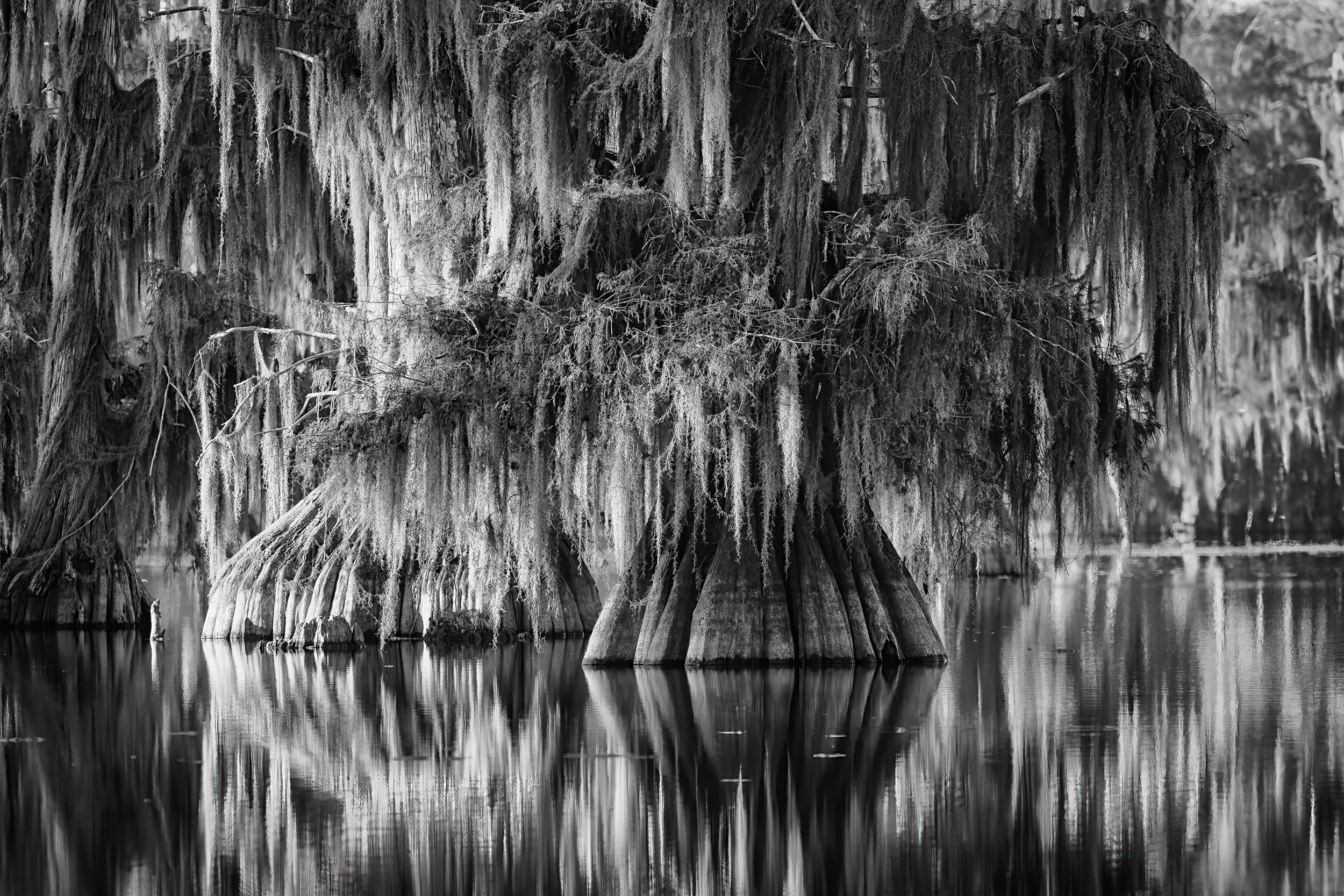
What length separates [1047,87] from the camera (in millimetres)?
15023

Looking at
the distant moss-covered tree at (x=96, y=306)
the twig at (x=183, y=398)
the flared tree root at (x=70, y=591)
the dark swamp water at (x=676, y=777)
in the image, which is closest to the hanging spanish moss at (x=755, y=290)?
the dark swamp water at (x=676, y=777)

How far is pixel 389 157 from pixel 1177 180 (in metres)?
6.19

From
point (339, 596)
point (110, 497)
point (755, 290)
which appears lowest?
point (339, 596)

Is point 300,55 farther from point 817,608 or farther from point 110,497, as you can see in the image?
point 110,497

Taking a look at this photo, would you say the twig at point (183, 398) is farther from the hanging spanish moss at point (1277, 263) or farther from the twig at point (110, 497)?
the hanging spanish moss at point (1277, 263)

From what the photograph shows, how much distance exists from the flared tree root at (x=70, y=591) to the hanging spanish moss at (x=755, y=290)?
23.5 feet

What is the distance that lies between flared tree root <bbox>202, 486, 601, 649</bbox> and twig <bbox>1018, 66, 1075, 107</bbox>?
690 centimetres

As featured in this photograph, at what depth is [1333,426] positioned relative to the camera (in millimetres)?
39312

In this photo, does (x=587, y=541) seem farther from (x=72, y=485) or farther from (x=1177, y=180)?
(x=72, y=485)

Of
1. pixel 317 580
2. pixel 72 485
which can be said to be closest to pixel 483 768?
pixel 317 580

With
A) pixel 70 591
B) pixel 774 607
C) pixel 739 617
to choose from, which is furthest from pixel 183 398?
pixel 774 607

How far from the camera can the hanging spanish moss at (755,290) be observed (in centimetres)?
1462

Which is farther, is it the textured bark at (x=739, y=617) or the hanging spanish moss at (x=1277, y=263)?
the hanging spanish moss at (x=1277, y=263)

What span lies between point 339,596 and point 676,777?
35.4ft
